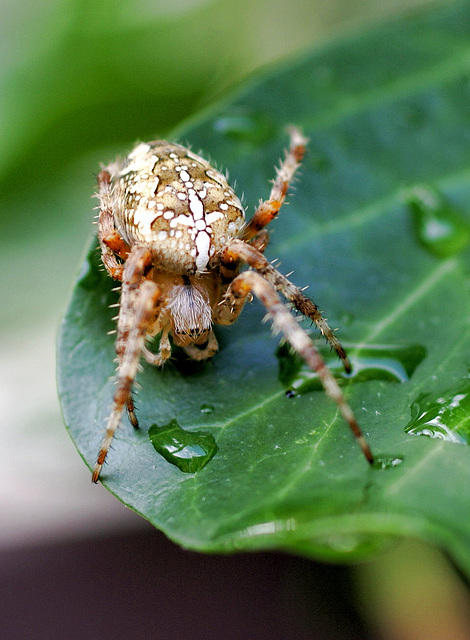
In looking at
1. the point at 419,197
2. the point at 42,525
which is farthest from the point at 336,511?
the point at 42,525

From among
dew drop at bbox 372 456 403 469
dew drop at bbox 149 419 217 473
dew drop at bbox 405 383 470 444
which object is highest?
dew drop at bbox 149 419 217 473

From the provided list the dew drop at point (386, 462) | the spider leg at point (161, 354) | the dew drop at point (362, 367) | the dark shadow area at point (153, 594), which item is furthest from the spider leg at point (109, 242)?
the dark shadow area at point (153, 594)

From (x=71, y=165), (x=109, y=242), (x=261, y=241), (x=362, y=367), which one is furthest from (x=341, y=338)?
(x=71, y=165)

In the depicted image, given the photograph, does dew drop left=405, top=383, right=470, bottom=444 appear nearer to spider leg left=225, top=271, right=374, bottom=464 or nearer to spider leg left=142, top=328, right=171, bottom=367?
spider leg left=225, top=271, right=374, bottom=464

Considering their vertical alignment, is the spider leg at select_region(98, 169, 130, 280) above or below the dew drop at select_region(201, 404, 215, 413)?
above

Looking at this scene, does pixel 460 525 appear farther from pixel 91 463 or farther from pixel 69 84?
pixel 69 84

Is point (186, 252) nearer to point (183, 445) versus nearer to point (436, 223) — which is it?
point (183, 445)

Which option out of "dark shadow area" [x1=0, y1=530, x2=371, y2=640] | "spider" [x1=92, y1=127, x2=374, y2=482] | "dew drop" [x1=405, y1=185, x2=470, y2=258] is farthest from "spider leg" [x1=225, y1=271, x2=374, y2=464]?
"dark shadow area" [x1=0, y1=530, x2=371, y2=640]
